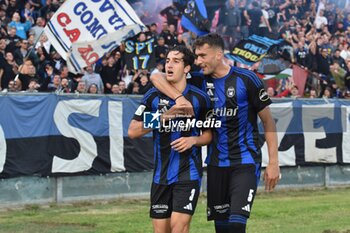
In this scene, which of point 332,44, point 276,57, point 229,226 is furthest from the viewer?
point 332,44

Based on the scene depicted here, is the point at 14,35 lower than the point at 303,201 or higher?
higher

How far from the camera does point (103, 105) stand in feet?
50.2

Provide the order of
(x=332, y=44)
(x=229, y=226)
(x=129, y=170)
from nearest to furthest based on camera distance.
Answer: (x=229, y=226)
(x=129, y=170)
(x=332, y=44)

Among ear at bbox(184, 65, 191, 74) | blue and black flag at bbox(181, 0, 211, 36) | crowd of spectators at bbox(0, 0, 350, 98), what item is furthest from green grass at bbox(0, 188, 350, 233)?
blue and black flag at bbox(181, 0, 211, 36)

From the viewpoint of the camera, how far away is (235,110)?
7.50m

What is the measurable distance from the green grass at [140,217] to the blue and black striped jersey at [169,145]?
412 centimetres

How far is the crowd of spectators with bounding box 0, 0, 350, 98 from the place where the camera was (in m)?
15.8

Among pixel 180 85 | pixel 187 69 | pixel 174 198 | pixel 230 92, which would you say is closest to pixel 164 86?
pixel 180 85

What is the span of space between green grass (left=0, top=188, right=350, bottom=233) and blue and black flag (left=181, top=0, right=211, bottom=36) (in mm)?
5809

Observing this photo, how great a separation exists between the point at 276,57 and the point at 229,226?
1417 centimetres

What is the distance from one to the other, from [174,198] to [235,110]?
1.08m

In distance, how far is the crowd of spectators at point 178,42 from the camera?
15820 millimetres

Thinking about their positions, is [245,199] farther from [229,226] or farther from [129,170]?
[129,170]

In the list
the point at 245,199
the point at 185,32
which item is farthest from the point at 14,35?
the point at 245,199
